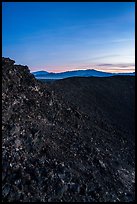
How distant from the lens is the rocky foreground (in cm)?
1291

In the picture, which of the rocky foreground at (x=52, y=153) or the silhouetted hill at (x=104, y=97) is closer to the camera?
the rocky foreground at (x=52, y=153)

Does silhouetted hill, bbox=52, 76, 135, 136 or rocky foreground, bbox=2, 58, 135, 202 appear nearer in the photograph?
rocky foreground, bbox=2, 58, 135, 202

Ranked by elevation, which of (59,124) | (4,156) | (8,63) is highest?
(8,63)

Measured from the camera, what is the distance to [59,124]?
17406 millimetres

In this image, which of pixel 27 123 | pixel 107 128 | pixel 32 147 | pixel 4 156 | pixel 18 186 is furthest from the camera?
pixel 107 128

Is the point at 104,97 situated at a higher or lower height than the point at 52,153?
higher

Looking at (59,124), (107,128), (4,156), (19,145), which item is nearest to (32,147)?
(19,145)

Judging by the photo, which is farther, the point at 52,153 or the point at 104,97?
the point at 104,97

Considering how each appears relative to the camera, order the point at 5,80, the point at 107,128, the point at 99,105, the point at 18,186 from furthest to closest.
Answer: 1. the point at 99,105
2. the point at 107,128
3. the point at 5,80
4. the point at 18,186

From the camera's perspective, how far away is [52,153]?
1462 cm

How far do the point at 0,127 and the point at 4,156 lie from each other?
1.70 meters

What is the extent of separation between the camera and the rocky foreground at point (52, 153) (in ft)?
42.4

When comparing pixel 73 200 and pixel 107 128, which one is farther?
pixel 107 128

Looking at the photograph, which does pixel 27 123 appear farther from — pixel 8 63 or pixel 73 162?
pixel 8 63
